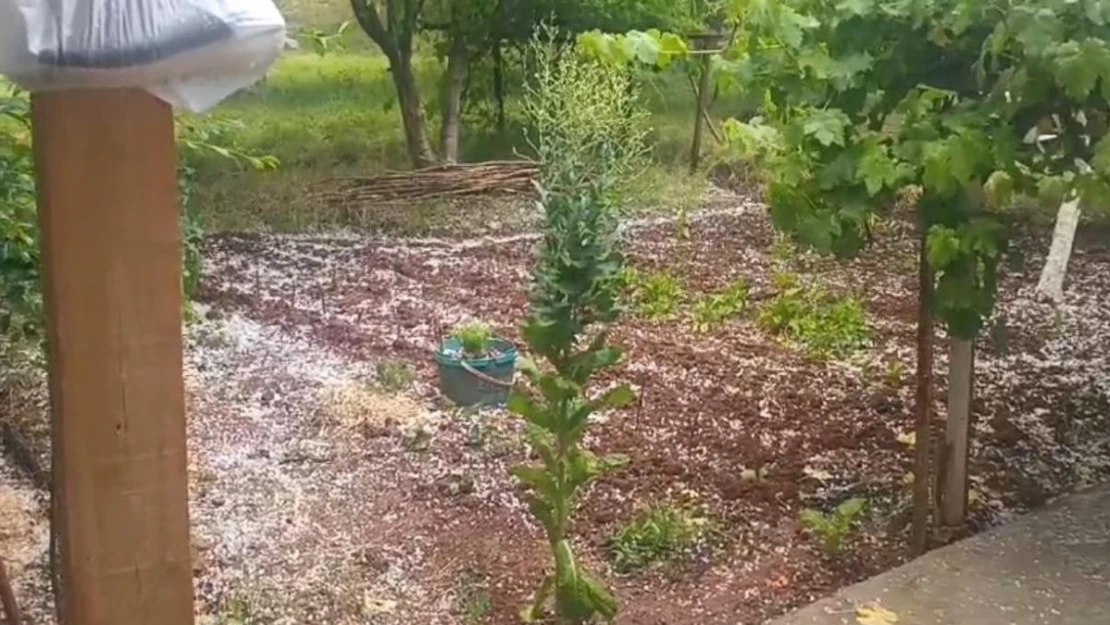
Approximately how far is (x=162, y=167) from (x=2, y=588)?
95 centimetres

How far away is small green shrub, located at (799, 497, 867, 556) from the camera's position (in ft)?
8.34

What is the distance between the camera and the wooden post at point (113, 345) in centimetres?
98

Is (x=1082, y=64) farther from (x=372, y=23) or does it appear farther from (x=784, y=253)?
(x=372, y=23)

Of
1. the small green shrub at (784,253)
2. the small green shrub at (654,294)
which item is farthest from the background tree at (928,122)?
the small green shrub at (784,253)


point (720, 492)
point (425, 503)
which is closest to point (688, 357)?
point (720, 492)

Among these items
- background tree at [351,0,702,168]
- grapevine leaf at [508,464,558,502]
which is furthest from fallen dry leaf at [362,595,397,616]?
background tree at [351,0,702,168]

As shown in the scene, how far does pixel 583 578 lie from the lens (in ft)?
6.91

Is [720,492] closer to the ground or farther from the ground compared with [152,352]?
closer to the ground

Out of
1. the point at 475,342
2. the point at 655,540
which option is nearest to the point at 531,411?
the point at 655,540

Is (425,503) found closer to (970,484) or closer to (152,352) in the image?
(970,484)

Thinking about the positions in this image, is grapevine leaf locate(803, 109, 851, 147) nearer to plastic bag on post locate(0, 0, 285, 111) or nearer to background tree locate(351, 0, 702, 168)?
plastic bag on post locate(0, 0, 285, 111)

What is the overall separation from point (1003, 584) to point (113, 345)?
1.67 m

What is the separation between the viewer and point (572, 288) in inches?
79.4

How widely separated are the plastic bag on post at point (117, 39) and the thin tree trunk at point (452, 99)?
5.14m
